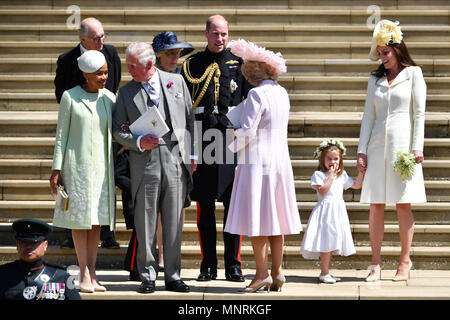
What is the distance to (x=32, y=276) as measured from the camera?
20.9 ft

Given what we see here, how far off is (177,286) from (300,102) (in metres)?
3.67

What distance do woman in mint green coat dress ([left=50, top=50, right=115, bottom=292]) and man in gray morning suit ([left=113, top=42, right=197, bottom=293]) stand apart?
0.16 meters

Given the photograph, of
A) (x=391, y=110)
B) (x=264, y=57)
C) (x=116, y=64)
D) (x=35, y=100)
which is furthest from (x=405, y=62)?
(x=35, y=100)

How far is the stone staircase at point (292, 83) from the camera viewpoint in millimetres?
9188

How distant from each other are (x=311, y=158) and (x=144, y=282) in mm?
2863

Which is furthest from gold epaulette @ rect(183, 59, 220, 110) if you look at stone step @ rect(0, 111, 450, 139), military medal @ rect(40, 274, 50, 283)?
military medal @ rect(40, 274, 50, 283)

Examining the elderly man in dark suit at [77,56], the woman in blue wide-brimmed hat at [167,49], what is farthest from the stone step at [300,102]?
the woman in blue wide-brimmed hat at [167,49]

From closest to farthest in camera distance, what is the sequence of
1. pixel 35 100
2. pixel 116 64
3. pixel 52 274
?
1. pixel 52 274
2. pixel 116 64
3. pixel 35 100

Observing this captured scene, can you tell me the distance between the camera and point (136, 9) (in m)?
12.3

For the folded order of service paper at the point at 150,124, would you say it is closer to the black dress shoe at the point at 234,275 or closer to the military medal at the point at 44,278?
the black dress shoe at the point at 234,275

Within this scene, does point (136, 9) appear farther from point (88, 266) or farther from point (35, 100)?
point (88, 266)

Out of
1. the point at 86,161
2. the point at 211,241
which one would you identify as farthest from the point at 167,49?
the point at 211,241

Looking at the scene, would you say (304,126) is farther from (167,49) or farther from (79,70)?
(79,70)

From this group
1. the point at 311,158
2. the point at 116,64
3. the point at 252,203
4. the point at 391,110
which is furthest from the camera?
the point at 311,158
